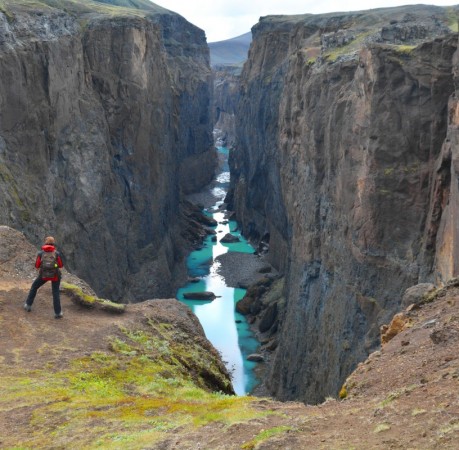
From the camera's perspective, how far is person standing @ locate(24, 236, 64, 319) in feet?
65.4

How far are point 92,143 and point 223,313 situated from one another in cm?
2346

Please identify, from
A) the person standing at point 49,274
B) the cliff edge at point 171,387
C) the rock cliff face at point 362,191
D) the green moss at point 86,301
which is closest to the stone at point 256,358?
the rock cliff face at point 362,191

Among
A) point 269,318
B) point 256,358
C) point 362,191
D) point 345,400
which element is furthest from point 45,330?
point 269,318

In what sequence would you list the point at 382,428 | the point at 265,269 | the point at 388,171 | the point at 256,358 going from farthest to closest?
1. the point at 265,269
2. the point at 256,358
3. the point at 388,171
4. the point at 382,428

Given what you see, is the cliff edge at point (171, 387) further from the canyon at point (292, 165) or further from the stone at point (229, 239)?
the stone at point (229, 239)

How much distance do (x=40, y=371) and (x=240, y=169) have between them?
330 feet

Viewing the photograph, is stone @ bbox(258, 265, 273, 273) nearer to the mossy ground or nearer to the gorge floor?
the mossy ground

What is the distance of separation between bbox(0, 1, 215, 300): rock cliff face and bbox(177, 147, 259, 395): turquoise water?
360 centimetres

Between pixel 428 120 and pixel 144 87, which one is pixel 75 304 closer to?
pixel 428 120

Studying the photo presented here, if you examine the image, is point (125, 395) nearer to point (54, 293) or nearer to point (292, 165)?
point (54, 293)

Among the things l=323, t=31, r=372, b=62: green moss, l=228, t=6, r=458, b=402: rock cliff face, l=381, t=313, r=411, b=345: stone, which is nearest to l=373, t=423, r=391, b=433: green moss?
l=381, t=313, r=411, b=345: stone

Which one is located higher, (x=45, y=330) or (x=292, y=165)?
(x=45, y=330)

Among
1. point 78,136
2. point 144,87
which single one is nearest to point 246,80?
point 144,87

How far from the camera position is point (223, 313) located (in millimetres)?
68250
